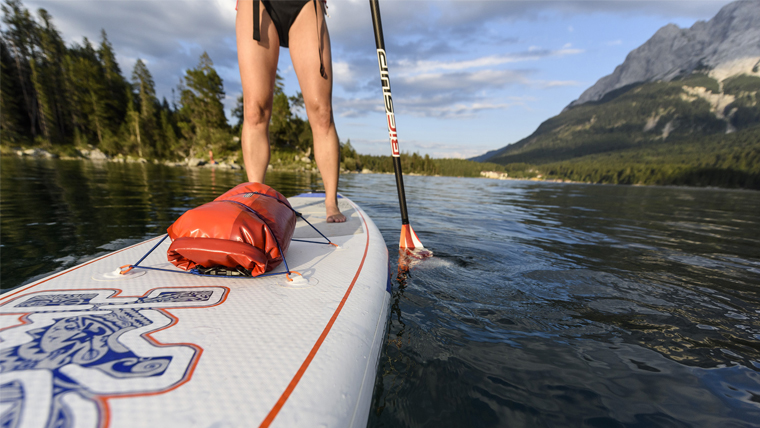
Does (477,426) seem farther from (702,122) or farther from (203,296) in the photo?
(702,122)

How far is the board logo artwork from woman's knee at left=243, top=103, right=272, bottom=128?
6.33 feet

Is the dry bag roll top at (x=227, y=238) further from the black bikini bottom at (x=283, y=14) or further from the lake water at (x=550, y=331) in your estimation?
the black bikini bottom at (x=283, y=14)

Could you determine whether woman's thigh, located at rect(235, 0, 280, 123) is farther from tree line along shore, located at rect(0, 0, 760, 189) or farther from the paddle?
tree line along shore, located at rect(0, 0, 760, 189)

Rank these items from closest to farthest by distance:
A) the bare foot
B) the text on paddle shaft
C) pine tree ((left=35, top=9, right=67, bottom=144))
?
the bare foot
the text on paddle shaft
pine tree ((left=35, top=9, right=67, bottom=144))

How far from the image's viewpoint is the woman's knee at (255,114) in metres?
2.65

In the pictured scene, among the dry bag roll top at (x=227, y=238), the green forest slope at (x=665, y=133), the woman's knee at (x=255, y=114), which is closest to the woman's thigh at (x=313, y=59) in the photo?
the woman's knee at (x=255, y=114)

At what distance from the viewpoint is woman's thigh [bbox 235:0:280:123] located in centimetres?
250

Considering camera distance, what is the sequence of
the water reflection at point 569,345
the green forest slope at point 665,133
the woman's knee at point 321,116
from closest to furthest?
the water reflection at point 569,345 < the woman's knee at point 321,116 < the green forest slope at point 665,133

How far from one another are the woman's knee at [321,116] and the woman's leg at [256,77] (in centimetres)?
40

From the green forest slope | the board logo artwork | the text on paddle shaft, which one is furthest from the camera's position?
the green forest slope

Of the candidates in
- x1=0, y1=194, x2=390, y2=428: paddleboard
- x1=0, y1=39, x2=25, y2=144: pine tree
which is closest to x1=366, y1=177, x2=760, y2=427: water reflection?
x1=0, y1=194, x2=390, y2=428: paddleboard

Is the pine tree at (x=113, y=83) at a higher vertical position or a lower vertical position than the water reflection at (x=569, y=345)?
higher

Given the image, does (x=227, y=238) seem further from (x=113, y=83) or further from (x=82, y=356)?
(x=113, y=83)

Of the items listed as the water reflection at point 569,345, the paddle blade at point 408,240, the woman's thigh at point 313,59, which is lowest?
the water reflection at point 569,345
